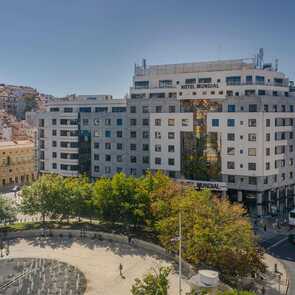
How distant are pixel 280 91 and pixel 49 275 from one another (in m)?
58.9

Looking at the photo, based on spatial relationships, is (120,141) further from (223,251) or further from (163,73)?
(223,251)

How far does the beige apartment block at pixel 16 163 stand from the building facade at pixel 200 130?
817 inches

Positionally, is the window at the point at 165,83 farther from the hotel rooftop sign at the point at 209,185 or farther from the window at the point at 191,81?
the hotel rooftop sign at the point at 209,185

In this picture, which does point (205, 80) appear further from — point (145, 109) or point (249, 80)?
point (145, 109)

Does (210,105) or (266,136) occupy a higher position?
(210,105)

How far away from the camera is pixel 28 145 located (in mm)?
117688

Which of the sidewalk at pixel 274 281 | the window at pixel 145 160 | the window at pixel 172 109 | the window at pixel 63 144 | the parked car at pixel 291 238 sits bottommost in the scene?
the sidewalk at pixel 274 281

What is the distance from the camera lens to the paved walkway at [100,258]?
44750mm

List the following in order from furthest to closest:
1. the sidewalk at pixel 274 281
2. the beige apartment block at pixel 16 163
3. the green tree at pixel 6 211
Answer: the beige apartment block at pixel 16 163, the green tree at pixel 6 211, the sidewalk at pixel 274 281

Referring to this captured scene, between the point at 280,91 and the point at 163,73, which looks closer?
the point at 280,91

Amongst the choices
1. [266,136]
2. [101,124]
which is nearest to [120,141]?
[101,124]

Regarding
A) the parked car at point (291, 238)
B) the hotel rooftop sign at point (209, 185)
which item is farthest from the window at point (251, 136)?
the parked car at point (291, 238)

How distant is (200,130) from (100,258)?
35.6 metres

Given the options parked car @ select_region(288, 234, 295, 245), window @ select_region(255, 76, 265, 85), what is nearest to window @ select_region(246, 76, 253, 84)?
window @ select_region(255, 76, 265, 85)
